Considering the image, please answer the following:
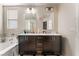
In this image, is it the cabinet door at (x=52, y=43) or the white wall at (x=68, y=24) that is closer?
the white wall at (x=68, y=24)

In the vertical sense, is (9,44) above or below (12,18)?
below

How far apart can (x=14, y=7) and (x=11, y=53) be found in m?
0.52

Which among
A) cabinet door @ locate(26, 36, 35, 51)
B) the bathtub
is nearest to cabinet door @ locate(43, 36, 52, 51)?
cabinet door @ locate(26, 36, 35, 51)

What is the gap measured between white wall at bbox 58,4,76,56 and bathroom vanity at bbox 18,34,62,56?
89mm

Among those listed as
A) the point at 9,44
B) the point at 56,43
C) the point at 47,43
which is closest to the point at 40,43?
the point at 47,43

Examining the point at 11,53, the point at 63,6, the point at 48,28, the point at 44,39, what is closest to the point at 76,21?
the point at 63,6

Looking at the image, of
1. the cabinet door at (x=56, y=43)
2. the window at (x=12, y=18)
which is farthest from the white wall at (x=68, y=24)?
the window at (x=12, y=18)

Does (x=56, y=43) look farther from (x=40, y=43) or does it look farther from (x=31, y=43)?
(x=31, y=43)

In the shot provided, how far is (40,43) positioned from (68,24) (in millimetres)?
417

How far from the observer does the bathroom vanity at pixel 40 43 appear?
1.55 m

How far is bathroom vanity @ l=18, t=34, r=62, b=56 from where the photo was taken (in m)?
1.55

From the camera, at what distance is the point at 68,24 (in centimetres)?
153

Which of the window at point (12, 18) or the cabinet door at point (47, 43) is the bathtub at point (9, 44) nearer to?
the window at point (12, 18)

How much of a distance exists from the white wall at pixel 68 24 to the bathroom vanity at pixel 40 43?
9 centimetres
